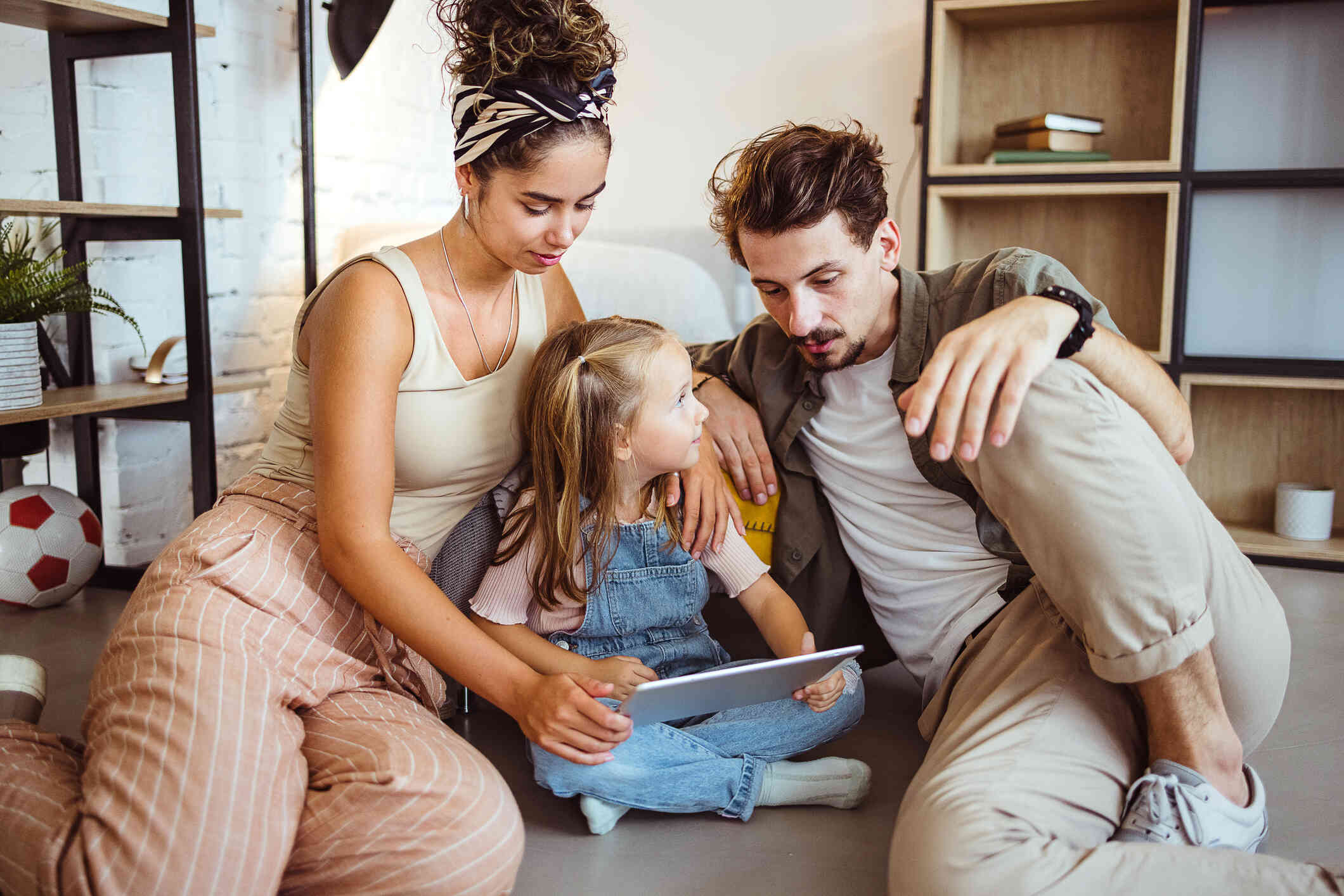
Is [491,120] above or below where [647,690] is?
above

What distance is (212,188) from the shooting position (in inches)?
98.7

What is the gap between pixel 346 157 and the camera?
9.68ft

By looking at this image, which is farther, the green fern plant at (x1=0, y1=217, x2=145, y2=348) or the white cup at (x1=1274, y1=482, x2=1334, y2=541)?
the white cup at (x1=1274, y1=482, x2=1334, y2=541)

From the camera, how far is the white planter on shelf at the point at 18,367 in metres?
1.92

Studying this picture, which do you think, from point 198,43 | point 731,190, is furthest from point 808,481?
point 198,43

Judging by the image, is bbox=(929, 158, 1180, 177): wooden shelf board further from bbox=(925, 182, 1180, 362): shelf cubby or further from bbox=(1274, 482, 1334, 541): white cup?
bbox=(1274, 482, 1334, 541): white cup

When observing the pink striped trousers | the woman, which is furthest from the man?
the pink striped trousers

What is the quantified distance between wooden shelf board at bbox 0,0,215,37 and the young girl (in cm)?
126

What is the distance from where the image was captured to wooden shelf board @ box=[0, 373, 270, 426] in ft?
6.38

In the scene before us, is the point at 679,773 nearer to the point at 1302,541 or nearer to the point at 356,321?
the point at 356,321

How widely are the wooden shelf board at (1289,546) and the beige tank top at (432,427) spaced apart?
5.96ft

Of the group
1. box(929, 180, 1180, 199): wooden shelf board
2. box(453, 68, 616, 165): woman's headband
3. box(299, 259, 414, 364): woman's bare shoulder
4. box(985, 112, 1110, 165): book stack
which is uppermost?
box(985, 112, 1110, 165): book stack

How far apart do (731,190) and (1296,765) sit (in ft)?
3.61

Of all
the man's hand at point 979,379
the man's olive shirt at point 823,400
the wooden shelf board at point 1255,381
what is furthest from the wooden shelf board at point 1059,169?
the man's hand at point 979,379
